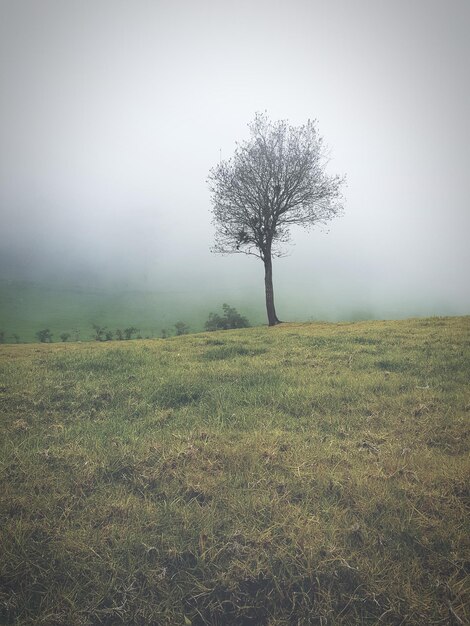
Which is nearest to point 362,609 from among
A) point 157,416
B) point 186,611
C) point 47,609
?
point 186,611

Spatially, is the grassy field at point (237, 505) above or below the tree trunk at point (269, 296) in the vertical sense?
below

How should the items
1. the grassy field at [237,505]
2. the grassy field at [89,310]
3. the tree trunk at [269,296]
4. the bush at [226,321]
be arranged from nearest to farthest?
the grassy field at [237,505] < the tree trunk at [269,296] < the bush at [226,321] < the grassy field at [89,310]

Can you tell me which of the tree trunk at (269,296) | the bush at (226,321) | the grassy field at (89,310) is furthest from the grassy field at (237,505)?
the grassy field at (89,310)

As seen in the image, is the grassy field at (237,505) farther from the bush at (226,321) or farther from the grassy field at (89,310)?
the grassy field at (89,310)

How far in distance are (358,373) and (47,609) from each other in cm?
789

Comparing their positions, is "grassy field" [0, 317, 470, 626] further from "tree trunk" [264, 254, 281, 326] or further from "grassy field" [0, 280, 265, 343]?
"grassy field" [0, 280, 265, 343]

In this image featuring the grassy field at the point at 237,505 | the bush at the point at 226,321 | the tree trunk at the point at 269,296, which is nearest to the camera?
the grassy field at the point at 237,505

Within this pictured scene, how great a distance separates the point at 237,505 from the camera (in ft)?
13.4

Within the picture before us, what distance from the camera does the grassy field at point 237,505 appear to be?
121 inches

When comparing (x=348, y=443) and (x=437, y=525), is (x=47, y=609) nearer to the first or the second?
(x=437, y=525)

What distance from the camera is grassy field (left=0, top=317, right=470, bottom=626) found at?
308 cm

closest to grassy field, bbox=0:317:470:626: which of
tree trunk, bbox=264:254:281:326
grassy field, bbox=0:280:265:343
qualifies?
tree trunk, bbox=264:254:281:326

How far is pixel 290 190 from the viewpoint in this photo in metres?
34.3

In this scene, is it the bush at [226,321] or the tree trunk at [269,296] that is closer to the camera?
the tree trunk at [269,296]
